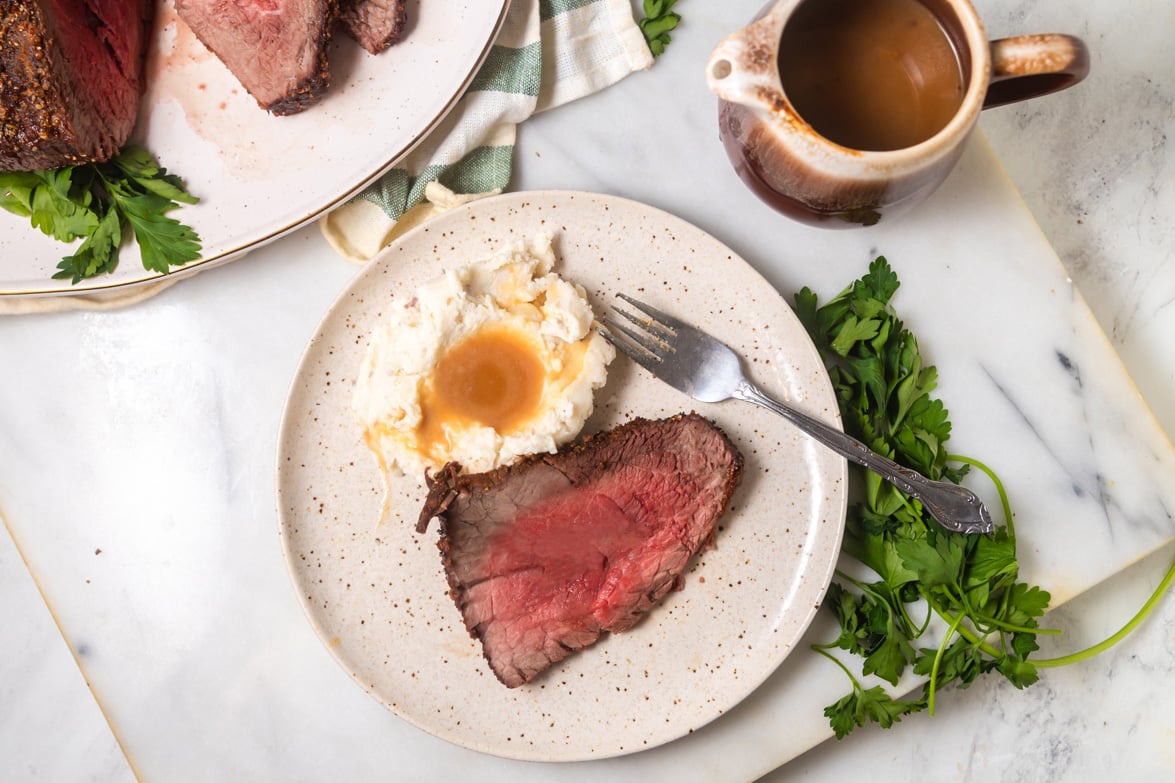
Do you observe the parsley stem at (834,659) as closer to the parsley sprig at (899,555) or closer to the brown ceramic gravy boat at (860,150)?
the parsley sprig at (899,555)

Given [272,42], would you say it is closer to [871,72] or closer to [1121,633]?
[871,72]

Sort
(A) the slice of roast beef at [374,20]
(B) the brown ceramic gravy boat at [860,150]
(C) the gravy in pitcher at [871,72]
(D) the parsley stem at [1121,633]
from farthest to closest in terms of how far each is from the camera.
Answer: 1. (D) the parsley stem at [1121,633]
2. (A) the slice of roast beef at [374,20]
3. (C) the gravy in pitcher at [871,72]
4. (B) the brown ceramic gravy boat at [860,150]

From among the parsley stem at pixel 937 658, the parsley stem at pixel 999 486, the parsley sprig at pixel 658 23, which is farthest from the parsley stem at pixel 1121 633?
the parsley sprig at pixel 658 23

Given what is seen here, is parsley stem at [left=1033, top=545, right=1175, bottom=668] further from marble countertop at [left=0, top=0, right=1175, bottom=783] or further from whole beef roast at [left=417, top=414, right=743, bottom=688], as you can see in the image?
whole beef roast at [left=417, top=414, right=743, bottom=688]

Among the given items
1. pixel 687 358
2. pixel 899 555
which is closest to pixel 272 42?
pixel 687 358

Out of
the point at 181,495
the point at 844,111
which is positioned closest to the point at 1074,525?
the point at 844,111

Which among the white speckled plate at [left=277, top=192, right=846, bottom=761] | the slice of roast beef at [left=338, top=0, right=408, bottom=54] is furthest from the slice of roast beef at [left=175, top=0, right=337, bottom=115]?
the white speckled plate at [left=277, top=192, right=846, bottom=761]

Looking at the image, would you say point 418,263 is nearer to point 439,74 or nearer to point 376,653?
point 439,74

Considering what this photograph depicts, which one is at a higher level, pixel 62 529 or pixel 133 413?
pixel 133 413
